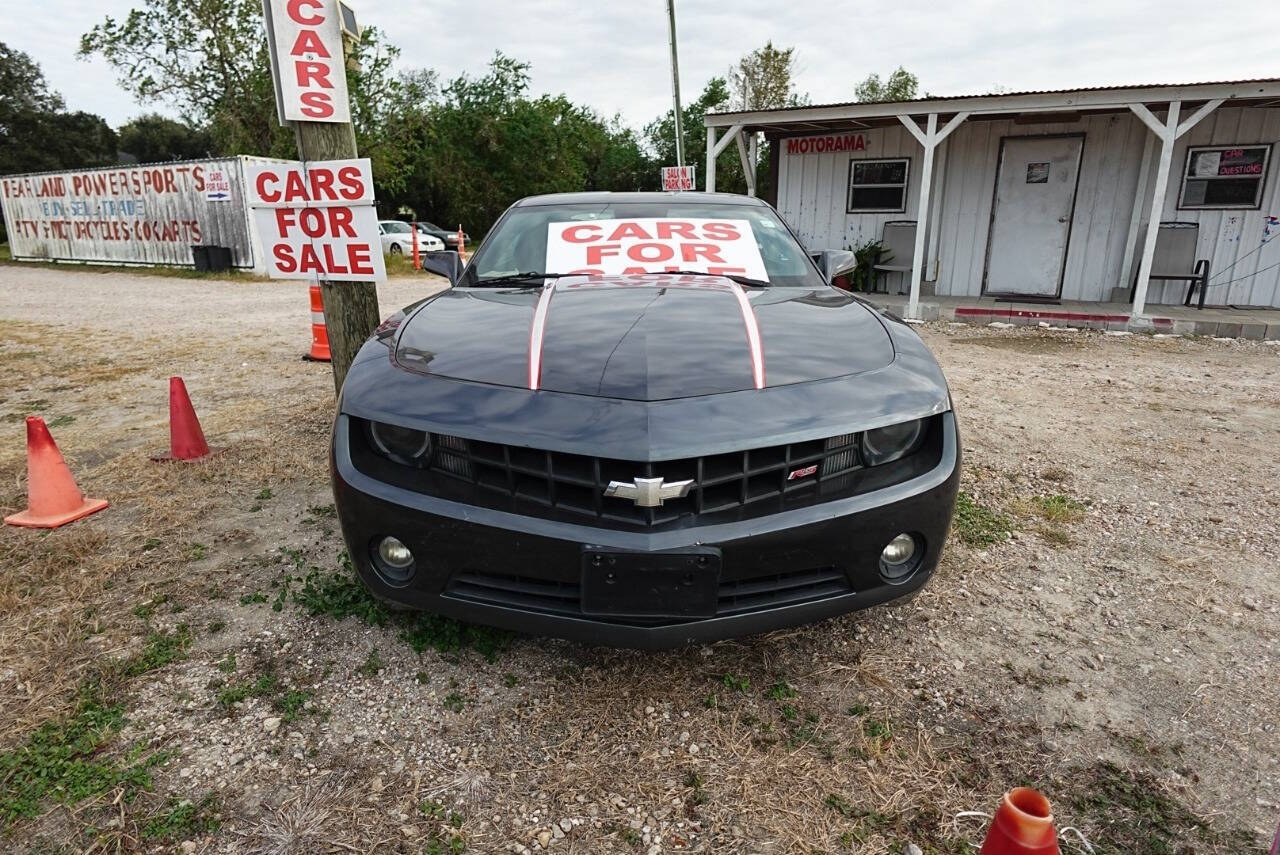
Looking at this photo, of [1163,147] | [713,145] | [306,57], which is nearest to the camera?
[306,57]

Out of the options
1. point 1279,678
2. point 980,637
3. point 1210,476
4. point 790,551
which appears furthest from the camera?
point 1210,476

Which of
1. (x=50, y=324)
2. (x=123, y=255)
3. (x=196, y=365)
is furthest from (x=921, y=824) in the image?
(x=123, y=255)

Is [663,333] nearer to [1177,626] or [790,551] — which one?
[790,551]

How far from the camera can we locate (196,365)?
6910mm

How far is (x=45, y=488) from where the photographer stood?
3373mm

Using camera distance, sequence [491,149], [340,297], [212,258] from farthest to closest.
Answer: [491,149] < [212,258] < [340,297]

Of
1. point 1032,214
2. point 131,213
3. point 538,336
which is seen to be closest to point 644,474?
point 538,336

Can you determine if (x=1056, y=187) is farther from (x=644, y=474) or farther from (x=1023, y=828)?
(x=1023, y=828)

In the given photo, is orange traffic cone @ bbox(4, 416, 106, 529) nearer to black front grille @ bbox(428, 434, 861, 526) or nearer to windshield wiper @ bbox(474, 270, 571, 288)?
windshield wiper @ bbox(474, 270, 571, 288)

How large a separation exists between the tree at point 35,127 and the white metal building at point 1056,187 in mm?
48078

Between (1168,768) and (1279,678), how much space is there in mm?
709

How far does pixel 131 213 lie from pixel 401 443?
21169mm

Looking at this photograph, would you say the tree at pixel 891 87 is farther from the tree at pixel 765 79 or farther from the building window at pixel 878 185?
the building window at pixel 878 185

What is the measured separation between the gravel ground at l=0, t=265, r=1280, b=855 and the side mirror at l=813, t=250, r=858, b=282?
128 centimetres
